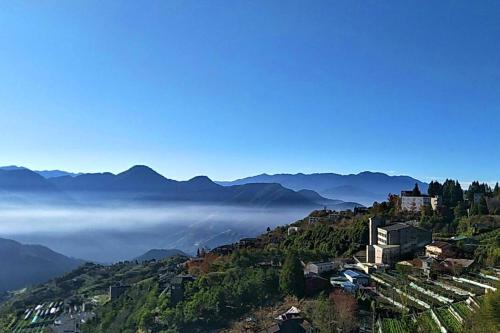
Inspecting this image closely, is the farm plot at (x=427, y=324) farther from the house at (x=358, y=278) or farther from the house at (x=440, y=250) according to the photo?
the house at (x=440, y=250)

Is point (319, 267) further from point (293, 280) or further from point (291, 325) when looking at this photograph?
point (291, 325)

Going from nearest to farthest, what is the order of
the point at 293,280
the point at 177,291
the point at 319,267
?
1. the point at 293,280
2. the point at 319,267
3. the point at 177,291

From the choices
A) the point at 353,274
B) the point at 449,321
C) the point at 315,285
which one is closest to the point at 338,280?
the point at 353,274

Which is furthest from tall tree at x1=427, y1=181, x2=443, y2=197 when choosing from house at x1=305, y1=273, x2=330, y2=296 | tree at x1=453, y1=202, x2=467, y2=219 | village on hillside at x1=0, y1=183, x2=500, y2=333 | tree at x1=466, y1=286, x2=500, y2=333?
tree at x1=466, y1=286, x2=500, y2=333

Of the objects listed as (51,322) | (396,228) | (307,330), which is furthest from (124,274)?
(307,330)

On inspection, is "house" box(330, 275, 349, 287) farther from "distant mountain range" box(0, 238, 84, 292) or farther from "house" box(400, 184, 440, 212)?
"distant mountain range" box(0, 238, 84, 292)

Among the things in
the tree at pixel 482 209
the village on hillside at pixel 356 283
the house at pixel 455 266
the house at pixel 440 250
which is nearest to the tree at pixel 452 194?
the village on hillside at pixel 356 283

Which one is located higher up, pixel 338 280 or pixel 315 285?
pixel 338 280
